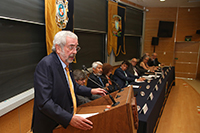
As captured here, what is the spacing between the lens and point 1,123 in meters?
1.97

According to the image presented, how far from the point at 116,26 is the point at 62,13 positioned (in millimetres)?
2701

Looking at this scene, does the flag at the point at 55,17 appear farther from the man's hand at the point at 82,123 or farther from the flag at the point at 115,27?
the flag at the point at 115,27

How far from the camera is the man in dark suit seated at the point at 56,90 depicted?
41.0 inches

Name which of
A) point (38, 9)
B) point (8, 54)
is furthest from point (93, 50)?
point (8, 54)

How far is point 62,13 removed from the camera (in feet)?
9.70

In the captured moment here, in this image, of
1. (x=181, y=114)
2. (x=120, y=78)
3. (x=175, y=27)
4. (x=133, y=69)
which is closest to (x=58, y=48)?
(x=120, y=78)

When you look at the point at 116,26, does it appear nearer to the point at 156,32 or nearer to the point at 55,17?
the point at 55,17

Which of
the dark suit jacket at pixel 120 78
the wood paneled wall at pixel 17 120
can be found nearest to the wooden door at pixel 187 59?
the dark suit jacket at pixel 120 78

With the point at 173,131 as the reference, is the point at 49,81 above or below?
above

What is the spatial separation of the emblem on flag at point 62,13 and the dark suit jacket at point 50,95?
6.06 feet

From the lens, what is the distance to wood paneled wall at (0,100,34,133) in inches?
80.0

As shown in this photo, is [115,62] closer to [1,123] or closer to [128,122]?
[1,123]

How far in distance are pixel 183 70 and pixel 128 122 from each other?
7844 mm

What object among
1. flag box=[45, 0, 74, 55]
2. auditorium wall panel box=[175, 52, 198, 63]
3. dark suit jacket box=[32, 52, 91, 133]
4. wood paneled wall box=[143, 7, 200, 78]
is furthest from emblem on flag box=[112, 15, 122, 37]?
dark suit jacket box=[32, 52, 91, 133]
